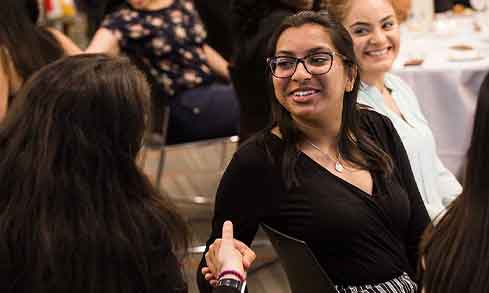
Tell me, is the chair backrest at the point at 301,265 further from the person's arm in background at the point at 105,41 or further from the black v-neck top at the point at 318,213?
the person's arm in background at the point at 105,41

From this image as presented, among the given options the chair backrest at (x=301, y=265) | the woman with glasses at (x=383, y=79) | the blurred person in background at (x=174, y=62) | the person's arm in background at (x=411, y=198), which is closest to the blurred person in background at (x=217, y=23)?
the blurred person in background at (x=174, y=62)

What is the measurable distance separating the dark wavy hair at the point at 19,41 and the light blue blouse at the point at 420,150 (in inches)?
45.9

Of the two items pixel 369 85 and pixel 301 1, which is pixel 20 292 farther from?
pixel 301 1

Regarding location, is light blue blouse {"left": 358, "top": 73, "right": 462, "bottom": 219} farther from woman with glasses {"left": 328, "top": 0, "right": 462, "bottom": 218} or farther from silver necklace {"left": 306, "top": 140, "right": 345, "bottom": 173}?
silver necklace {"left": 306, "top": 140, "right": 345, "bottom": 173}

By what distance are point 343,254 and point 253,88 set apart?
1.38m

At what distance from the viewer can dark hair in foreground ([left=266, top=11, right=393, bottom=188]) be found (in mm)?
2080

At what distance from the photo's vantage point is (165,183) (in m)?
4.87

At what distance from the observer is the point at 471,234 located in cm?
151

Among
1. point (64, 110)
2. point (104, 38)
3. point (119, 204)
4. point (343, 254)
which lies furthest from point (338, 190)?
point (104, 38)

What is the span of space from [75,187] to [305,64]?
2.28ft

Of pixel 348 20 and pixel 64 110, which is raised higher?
pixel 64 110

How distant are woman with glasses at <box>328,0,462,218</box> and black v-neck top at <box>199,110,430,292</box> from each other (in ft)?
1.54

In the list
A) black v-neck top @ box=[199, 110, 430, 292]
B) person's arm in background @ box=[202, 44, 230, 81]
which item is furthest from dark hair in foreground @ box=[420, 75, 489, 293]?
person's arm in background @ box=[202, 44, 230, 81]

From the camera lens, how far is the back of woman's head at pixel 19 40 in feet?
9.61
